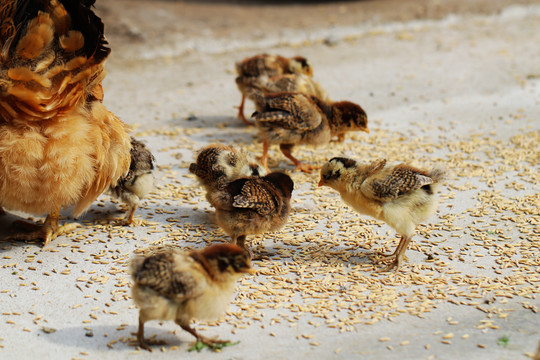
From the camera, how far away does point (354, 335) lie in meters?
3.84

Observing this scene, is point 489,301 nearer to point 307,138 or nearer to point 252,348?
point 252,348

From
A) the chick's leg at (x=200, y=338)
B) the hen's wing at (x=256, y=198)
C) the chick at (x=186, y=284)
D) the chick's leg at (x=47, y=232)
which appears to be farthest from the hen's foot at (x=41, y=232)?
the chick's leg at (x=200, y=338)

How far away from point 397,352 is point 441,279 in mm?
1003

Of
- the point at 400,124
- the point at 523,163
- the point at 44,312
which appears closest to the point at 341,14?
the point at 400,124

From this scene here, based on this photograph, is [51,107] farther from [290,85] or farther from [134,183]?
[290,85]

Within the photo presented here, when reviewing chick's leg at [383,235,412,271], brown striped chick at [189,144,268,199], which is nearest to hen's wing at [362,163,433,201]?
chick's leg at [383,235,412,271]

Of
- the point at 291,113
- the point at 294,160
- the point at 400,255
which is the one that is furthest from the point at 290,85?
the point at 400,255

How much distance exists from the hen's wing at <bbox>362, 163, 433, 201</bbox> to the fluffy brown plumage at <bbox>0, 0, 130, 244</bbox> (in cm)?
198

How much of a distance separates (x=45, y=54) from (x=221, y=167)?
162cm

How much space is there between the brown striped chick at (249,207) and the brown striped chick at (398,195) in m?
0.58

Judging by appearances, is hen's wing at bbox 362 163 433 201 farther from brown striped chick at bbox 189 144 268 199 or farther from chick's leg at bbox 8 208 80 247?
chick's leg at bbox 8 208 80 247

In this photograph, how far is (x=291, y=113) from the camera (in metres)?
6.33

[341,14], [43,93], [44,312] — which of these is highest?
[341,14]

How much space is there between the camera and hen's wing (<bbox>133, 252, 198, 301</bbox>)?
3.48 metres
